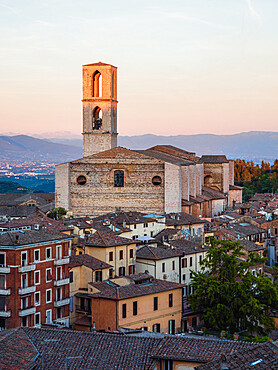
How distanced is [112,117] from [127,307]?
145 ft

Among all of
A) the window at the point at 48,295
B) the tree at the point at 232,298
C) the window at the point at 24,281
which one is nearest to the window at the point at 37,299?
the window at the point at 48,295

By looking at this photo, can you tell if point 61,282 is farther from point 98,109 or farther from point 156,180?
point 98,109

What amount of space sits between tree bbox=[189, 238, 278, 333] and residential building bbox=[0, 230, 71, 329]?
16.5ft

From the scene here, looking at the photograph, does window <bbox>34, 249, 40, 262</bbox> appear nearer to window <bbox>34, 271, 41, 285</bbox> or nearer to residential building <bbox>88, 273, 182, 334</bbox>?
window <bbox>34, 271, 41, 285</bbox>

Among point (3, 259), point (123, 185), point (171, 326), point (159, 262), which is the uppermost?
point (123, 185)

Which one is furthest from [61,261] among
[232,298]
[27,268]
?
[232,298]

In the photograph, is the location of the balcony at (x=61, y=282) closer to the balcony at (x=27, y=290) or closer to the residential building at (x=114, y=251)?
the balcony at (x=27, y=290)

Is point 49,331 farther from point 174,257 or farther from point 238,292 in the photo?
point 174,257

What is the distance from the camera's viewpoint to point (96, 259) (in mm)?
30719

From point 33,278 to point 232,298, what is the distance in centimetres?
755

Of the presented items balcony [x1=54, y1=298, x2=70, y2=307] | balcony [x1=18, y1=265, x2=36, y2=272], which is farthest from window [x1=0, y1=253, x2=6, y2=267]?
balcony [x1=54, y1=298, x2=70, y2=307]

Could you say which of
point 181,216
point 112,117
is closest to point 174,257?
point 181,216

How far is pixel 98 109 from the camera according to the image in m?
69.8

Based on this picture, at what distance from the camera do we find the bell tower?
224 ft
